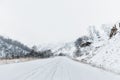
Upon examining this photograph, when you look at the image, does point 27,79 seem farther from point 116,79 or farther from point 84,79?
point 116,79

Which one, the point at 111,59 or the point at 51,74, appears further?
the point at 111,59

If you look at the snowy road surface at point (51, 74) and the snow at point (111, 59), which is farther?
the snow at point (111, 59)

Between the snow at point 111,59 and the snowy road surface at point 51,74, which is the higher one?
the snow at point 111,59

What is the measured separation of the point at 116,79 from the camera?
13102 mm

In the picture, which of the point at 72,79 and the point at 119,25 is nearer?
the point at 72,79

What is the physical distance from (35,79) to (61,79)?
133cm

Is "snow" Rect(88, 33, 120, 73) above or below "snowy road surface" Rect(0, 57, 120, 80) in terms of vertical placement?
above

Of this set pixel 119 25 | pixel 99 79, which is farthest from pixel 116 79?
pixel 119 25

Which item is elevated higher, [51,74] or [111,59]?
[111,59]

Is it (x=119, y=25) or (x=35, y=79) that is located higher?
(x=119, y=25)

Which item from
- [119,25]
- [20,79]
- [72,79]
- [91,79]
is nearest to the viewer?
[20,79]

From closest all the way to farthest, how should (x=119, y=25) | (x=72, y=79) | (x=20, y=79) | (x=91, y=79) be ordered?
(x=20, y=79)
(x=72, y=79)
(x=91, y=79)
(x=119, y=25)

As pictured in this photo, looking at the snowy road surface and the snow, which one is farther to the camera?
the snow

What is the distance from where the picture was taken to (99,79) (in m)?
12.5
